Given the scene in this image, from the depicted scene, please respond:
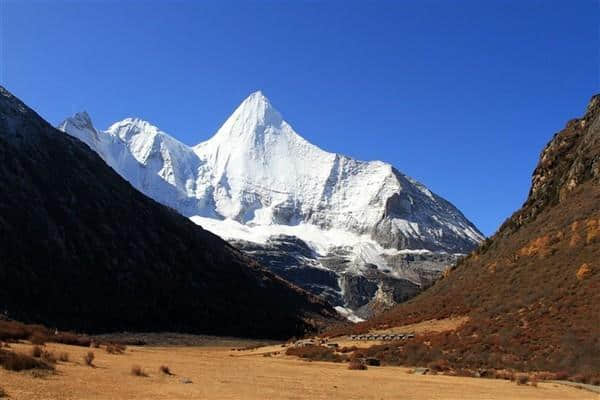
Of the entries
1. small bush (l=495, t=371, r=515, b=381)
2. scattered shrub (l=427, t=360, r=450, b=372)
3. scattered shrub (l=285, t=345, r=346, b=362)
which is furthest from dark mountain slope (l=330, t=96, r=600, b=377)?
scattered shrub (l=285, t=345, r=346, b=362)

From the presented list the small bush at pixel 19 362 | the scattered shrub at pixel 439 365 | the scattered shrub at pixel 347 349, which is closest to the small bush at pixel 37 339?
the small bush at pixel 19 362

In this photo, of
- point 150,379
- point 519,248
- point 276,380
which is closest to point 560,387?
point 276,380

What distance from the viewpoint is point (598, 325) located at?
30594 mm

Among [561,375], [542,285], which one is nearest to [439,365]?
[561,375]

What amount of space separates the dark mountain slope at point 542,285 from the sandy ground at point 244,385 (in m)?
5.56

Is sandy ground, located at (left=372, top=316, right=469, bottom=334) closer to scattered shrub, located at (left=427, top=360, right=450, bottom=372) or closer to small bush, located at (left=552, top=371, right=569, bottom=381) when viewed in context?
scattered shrub, located at (left=427, top=360, right=450, bottom=372)

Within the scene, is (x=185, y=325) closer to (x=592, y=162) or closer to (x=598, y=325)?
(x=592, y=162)

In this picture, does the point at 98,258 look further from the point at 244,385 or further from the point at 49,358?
the point at 244,385

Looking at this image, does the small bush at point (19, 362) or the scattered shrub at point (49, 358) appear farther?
the scattered shrub at point (49, 358)

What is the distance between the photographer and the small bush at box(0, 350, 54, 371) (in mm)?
17562

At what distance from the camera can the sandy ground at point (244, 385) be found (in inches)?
638

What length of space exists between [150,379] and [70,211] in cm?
8242

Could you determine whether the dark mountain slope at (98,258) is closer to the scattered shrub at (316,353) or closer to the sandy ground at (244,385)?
the scattered shrub at (316,353)

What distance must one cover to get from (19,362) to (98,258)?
79406mm
